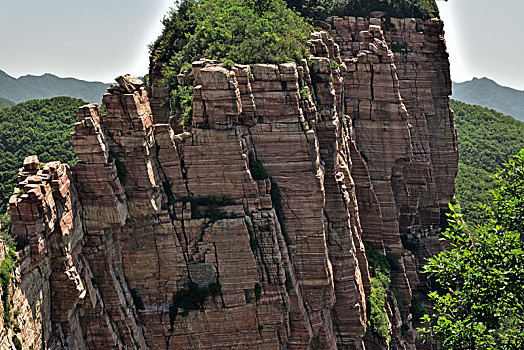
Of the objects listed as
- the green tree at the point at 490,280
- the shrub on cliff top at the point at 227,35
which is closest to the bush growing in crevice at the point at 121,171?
the shrub on cliff top at the point at 227,35

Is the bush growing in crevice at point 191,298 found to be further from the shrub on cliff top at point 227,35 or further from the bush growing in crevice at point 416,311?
the bush growing in crevice at point 416,311

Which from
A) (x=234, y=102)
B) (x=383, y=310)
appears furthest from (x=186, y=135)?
(x=383, y=310)

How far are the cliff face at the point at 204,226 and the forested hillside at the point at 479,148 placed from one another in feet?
130

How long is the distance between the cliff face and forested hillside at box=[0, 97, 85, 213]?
24485 mm

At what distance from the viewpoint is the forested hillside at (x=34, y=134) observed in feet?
219

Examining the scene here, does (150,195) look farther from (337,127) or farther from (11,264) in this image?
(337,127)

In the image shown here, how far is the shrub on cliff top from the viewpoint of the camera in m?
40.7

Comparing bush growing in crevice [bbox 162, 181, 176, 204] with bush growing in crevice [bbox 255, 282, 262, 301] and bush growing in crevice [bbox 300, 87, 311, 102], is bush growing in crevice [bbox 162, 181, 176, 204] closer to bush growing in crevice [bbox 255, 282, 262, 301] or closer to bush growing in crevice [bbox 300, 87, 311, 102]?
bush growing in crevice [bbox 255, 282, 262, 301]

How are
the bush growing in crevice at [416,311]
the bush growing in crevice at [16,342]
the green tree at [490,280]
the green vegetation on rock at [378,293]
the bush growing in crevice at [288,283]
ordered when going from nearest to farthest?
1. the green tree at [490,280]
2. the bush growing in crevice at [16,342]
3. the bush growing in crevice at [288,283]
4. the green vegetation on rock at [378,293]
5. the bush growing in crevice at [416,311]

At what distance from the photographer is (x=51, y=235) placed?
29.8 m

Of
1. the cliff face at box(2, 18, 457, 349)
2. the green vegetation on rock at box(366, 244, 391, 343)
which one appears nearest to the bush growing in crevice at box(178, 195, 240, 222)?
the cliff face at box(2, 18, 457, 349)

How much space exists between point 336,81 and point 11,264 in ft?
97.4

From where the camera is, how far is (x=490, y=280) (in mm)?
26078

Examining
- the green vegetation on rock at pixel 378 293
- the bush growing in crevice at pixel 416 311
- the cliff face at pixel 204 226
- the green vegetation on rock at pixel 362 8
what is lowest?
the bush growing in crevice at pixel 416 311
